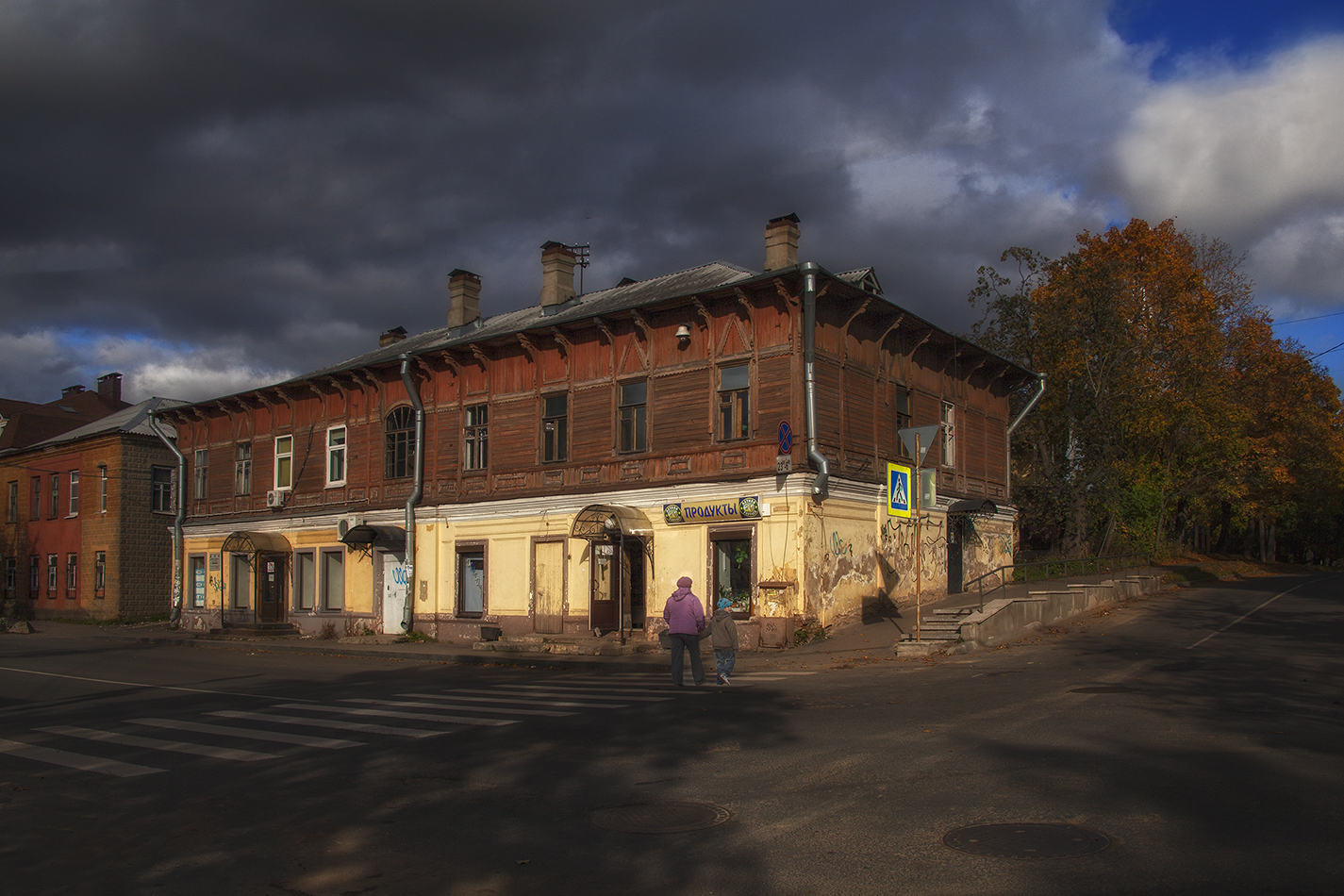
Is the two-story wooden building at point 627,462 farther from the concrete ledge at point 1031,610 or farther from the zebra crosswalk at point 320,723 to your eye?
the zebra crosswalk at point 320,723

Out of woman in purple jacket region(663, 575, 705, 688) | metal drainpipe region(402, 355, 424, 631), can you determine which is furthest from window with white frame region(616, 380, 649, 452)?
woman in purple jacket region(663, 575, 705, 688)

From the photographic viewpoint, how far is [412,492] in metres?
29.3

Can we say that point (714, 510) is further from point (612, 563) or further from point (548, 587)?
point (548, 587)

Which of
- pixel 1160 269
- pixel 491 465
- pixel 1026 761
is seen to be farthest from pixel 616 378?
pixel 1160 269

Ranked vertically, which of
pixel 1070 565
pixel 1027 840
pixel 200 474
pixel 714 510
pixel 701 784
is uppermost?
pixel 200 474

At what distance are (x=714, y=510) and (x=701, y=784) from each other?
1469cm

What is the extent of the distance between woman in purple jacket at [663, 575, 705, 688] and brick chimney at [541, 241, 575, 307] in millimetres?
16369

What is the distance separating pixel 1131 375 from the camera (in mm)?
35375

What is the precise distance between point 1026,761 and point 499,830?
4.25 meters

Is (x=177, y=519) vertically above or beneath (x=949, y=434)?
beneath

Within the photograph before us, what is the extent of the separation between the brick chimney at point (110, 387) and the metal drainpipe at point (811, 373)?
53807 millimetres

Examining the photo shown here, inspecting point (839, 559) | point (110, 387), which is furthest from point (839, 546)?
point (110, 387)

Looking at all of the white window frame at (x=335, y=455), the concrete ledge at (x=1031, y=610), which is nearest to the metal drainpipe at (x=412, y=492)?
the white window frame at (x=335, y=455)

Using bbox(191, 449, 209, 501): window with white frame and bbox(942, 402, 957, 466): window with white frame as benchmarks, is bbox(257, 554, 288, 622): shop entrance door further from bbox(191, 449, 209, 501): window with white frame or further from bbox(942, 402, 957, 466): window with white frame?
bbox(942, 402, 957, 466): window with white frame
